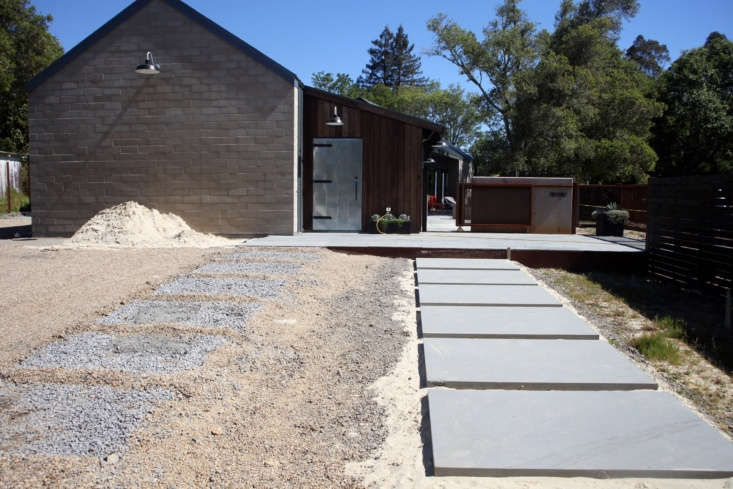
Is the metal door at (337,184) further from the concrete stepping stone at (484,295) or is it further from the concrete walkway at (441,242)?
the concrete stepping stone at (484,295)

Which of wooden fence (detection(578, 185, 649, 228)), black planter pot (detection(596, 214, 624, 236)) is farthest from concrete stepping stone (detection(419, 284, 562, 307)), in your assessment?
wooden fence (detection(578, 185, 649, 228))

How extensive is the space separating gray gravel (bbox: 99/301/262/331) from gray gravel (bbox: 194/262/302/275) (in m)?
1.36

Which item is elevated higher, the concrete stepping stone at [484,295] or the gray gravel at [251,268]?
the gray gravel at [251,268]

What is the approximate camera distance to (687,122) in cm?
2523

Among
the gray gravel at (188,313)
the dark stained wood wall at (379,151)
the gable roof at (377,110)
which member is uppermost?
the gable roof at (377,110)

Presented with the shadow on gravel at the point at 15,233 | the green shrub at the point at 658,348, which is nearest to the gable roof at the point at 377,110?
the shadow on gravel at the point at 15,233

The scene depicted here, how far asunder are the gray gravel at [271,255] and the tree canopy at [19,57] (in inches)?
899

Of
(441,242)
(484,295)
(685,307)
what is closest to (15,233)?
(441,242)

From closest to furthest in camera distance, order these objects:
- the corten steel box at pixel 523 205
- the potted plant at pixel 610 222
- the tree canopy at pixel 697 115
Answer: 1. the corten steel box at pixel 523 205
2. the potted plant at pixel 610 222
3. the tree canopy at pixel 697 115

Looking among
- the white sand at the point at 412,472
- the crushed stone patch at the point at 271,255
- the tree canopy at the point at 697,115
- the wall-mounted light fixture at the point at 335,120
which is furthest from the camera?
the tree canopy at the point at 697,115

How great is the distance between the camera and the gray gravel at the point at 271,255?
291 inches

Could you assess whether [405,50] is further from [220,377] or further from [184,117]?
[220,377]

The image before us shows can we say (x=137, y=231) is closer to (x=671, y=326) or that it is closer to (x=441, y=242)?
(x=441, y=242)

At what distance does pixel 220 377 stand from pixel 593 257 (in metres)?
6.74
